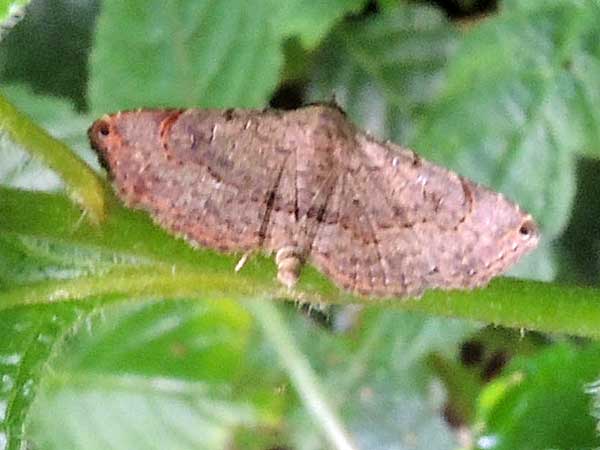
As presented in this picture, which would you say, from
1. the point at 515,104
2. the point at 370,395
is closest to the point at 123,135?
the point at 515,104

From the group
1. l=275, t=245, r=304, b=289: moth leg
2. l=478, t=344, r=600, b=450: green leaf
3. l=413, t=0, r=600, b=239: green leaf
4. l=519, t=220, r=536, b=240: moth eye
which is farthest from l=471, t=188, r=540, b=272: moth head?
l=413, t=0, r=600, b=239: green leaf

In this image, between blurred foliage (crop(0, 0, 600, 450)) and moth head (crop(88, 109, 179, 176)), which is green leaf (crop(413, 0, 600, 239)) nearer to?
blurred foliage (crop(0, 0, 600, 450))

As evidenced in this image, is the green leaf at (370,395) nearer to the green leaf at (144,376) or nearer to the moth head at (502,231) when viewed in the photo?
the green leaf at (144,376)

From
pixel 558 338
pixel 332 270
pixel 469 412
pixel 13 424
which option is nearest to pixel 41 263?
pixel 13 424

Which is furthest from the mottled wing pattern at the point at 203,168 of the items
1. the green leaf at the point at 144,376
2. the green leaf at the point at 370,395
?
the green leaf at the point at 370,395

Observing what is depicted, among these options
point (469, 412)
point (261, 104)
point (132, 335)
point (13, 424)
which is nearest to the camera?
point (13, 424)

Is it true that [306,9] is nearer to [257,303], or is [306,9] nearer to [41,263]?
[257,303]
